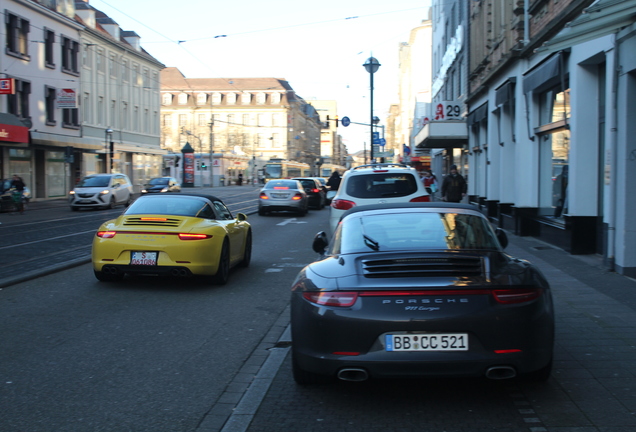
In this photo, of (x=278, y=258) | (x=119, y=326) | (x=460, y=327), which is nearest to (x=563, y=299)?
(x=460, y=327)

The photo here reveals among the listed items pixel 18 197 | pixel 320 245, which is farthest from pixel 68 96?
pixel 320 245

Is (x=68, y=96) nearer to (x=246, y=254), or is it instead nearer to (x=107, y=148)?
(x=107, y=148)

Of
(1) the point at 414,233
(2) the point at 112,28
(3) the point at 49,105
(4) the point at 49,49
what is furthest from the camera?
(2) the point at 112,28

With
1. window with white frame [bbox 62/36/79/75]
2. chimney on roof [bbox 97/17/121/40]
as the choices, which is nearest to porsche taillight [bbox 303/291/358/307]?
Result: window with white frame [bbox 62/36/79/75]

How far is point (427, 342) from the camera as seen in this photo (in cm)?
416

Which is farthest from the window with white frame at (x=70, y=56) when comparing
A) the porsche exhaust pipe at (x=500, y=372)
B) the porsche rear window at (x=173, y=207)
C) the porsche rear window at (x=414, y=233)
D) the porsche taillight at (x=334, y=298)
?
the porsche exhaust pipe at (x=500, y=372)

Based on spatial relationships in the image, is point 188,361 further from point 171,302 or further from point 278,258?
point 278,258

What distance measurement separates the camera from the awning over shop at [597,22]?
802cm

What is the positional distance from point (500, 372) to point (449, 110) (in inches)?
1163

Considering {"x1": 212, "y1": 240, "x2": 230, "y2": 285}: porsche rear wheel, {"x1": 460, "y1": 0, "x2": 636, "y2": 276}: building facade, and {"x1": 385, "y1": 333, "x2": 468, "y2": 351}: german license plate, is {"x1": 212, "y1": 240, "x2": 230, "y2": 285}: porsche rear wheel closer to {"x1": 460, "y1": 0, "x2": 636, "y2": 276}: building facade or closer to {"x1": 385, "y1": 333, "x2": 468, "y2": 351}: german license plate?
{"x1": 460, "y1": 0, "x2": 636, "y2": 276}: building facade

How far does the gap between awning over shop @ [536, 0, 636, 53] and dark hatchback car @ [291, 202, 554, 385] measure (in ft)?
15.7

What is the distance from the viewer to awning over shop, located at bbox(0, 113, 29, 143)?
31281 mm

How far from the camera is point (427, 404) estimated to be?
176 inches

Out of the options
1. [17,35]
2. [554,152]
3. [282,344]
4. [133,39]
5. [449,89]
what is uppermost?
[133,39]
